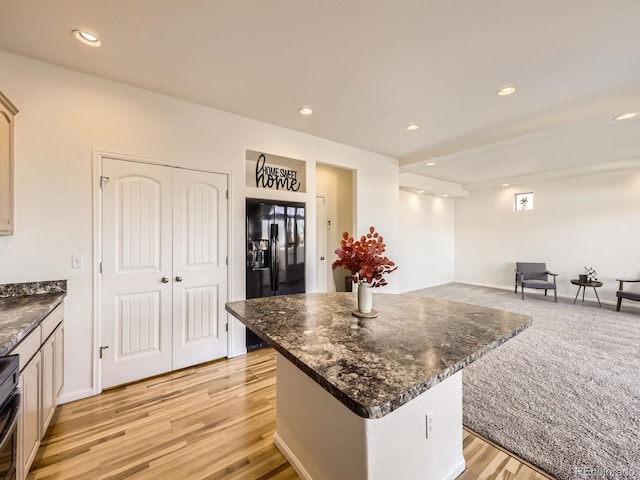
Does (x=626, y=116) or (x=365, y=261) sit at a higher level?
(x=626, y=116)

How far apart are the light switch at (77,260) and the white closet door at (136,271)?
0.15 m

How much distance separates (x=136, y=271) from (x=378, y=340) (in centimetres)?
239

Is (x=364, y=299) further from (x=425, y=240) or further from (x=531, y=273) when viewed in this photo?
(x=531, y=273)

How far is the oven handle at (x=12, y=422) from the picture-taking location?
43.0 inches

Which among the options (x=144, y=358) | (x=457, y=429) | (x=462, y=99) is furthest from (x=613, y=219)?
(x=144, y=358)

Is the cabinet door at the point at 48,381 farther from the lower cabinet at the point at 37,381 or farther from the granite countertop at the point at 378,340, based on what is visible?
the granite countertop at the point at 378,340

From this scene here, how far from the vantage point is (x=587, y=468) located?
5.10 ft

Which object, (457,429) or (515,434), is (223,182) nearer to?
(457,429)

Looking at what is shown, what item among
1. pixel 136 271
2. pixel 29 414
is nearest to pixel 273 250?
A: pixel 136 271

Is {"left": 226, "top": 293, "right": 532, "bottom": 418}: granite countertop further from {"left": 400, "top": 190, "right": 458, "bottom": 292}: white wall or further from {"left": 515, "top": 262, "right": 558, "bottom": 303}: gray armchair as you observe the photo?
{"left": 515, "top": 262, "right": 558, "bottom": 303}: gray armchair

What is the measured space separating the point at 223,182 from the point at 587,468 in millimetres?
3586

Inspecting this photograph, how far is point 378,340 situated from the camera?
1229 mm

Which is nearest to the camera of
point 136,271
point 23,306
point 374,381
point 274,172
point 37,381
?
point 374,381

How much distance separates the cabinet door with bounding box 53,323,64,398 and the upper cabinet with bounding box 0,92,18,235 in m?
0.82
